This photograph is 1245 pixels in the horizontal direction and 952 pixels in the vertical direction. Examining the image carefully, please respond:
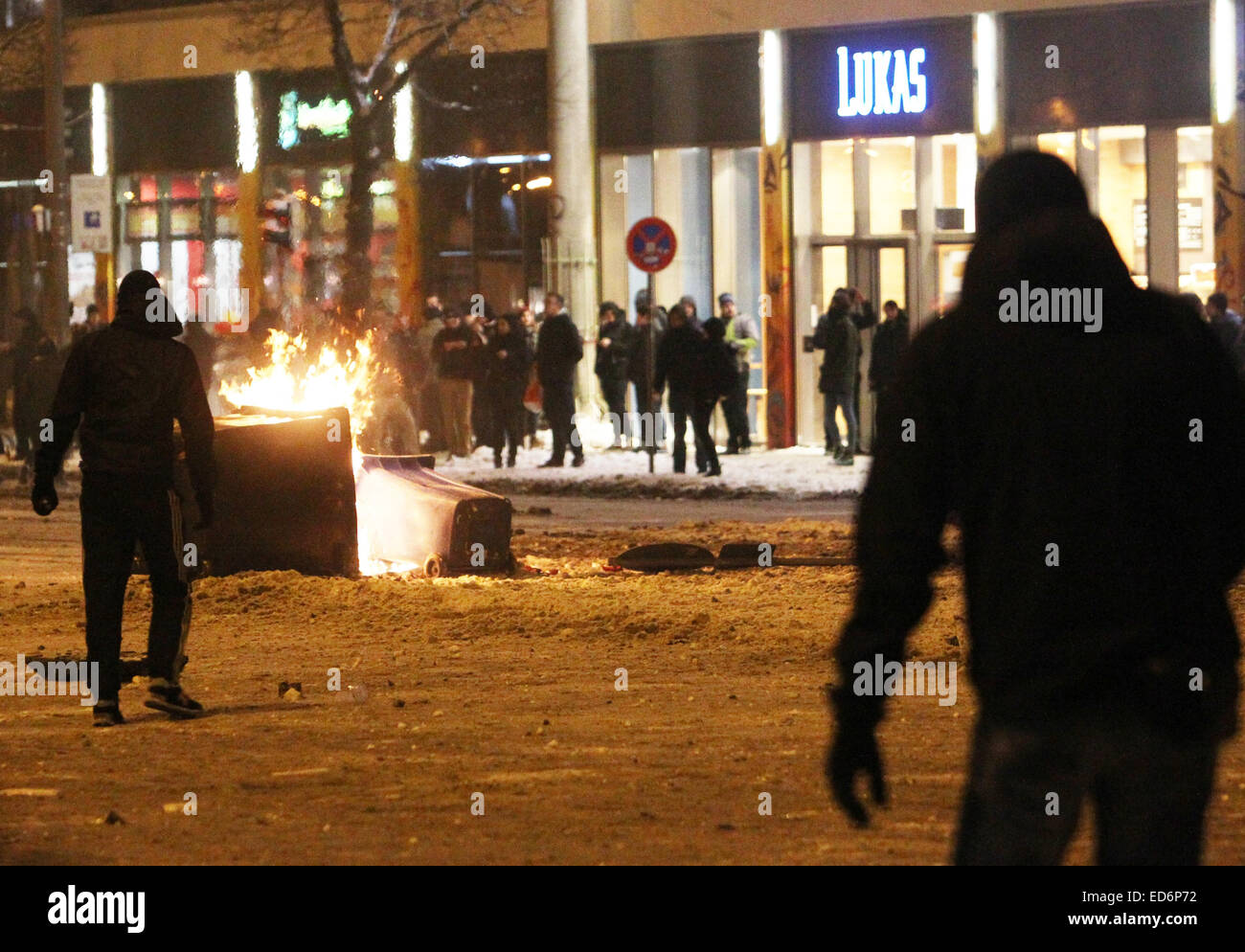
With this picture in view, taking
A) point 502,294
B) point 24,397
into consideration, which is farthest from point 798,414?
point 24,397

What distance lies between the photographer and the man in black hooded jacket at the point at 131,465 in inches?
336

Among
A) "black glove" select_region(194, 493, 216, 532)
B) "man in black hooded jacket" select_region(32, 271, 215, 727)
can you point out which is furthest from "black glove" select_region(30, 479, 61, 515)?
"black glove" select_region(194, 493, 216, 532)

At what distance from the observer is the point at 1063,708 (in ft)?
11.4

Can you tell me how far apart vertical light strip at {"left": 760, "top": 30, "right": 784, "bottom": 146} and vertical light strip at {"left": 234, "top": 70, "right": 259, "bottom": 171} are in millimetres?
9538

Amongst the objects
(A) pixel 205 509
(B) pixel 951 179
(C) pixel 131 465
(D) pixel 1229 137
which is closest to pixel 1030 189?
(C) pixel 131 465

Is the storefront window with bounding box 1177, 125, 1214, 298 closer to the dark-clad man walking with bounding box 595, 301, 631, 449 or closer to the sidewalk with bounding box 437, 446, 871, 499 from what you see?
the sidewalk with bounding box 437, 446, 871, 499

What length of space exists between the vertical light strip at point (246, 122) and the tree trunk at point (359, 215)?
9.96 feet

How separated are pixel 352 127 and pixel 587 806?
23188 millimetres

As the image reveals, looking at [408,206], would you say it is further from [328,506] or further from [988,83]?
[328,506]

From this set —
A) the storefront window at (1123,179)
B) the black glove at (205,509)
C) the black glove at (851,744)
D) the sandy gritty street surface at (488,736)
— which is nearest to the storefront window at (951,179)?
the storefront window at (1123,179)

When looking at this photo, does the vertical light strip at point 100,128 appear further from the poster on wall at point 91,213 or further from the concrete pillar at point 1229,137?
the concrete pillar at point 1229,137
